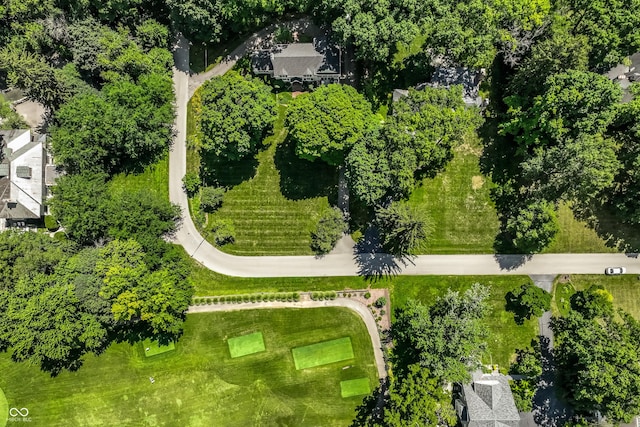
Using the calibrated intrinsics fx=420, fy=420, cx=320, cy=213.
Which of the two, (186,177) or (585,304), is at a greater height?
(186,177)

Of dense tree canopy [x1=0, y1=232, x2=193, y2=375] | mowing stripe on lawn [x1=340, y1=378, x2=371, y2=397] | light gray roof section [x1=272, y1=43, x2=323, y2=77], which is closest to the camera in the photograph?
dense tree canopy [x1=0, y1=232, x2=193, y2=375]

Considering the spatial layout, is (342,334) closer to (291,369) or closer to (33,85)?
(291,369)

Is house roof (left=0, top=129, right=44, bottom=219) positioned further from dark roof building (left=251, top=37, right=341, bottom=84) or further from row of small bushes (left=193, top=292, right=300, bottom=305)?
dark roof building (left=251, top=37, right=341, bottom=84)

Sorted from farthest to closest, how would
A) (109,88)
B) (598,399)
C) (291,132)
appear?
(109,88) → (291,132) → (598,399)

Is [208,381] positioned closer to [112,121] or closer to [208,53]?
[112,121]

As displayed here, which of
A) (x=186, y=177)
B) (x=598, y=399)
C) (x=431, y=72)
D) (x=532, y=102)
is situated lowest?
(x=598, y=399)

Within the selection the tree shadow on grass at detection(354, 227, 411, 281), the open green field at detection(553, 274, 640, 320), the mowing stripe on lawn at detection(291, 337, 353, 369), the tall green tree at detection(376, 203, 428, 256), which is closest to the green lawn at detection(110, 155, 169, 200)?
the tree shadow on grass at detection(354, 227, 411, 281)

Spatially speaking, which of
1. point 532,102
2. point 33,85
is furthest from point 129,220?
point 532,102

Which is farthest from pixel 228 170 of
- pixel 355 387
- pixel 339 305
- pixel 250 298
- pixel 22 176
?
pixel 355 387
